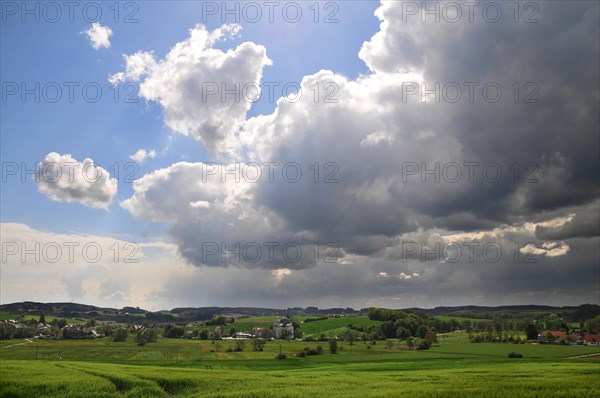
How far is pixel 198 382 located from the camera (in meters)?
46.5

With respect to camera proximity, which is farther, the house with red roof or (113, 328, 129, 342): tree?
(113, 328, 129, 342): tree

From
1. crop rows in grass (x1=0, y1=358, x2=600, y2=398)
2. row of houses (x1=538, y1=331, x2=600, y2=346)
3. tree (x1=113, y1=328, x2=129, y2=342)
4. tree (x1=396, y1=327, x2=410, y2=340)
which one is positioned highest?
crop rows in grass (x1=0, y1=358, x2=600, y2=398)

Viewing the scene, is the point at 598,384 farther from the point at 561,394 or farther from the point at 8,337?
the point at 8,337

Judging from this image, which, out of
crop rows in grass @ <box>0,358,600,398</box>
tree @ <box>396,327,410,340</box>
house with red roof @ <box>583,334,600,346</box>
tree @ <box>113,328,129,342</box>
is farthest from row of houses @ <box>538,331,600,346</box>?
tree @ <box>113,328,129,342</box>

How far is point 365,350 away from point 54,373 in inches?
4269

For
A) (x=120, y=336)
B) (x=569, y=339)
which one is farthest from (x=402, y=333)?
(x=120, y=336)

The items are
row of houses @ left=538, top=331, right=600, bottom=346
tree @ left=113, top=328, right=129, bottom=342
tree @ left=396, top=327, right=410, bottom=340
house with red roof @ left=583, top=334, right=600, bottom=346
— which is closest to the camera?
house with red roof @ left=583, top=334, right=600, bottom=346

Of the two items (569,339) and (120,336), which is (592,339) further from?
(120,336)

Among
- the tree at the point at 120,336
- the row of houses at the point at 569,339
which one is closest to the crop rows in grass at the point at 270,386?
the tree at the point at 120,336

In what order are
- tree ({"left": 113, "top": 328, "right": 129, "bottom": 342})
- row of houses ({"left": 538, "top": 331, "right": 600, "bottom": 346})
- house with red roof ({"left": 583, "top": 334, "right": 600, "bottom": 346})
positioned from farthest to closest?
tree ({"left": 113, "top": 328, "right": 129, "bottom": 342}), row of houses ({"left": 538, "top": 331, "right": 600, "bottom": 346}), house with red roof ({"left": 583, "top": 334, "right": 600, "bottom": 346})

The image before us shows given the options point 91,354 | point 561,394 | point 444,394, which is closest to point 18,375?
point 444,394

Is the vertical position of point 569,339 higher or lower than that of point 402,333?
lower

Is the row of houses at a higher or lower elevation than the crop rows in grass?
lower

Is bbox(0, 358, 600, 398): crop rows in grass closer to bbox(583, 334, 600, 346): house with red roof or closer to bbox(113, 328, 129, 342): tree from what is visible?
bbox(113, 328, 129, 342): tree
